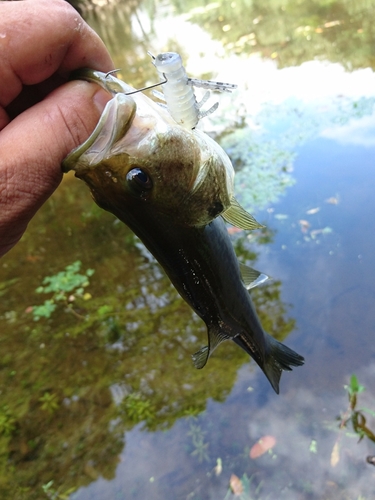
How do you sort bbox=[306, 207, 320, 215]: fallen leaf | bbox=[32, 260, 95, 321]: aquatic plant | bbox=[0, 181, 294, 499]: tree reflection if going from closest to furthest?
1. bbox=[0, 181, 294, 499]: tree reflection
2. bbox=[306, 207, 320, 215]: fallen leaf
3. bbox=[32, 260, 95, 321]: aquatic plant

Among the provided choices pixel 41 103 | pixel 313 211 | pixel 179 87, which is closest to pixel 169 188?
pixel 179 87

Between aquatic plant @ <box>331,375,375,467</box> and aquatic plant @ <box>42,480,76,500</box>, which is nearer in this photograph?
aquatic plant @ <box>331,375,375,467</box>

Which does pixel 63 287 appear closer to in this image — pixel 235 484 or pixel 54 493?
pixel 54 493

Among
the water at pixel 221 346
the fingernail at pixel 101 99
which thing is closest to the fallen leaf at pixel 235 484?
the water at pixel 221 346

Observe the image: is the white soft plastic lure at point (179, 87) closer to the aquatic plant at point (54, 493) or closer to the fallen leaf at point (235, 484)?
the fallen leaf at point (235, 484)

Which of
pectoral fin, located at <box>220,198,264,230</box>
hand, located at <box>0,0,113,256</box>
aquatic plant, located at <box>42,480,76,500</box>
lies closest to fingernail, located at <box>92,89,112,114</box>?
hand, located at <box>0,0,113,256</box>

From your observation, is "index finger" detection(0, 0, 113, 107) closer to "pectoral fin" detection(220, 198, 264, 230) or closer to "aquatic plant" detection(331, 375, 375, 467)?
"pectoral fin" detection(220, 198, 264, 230)

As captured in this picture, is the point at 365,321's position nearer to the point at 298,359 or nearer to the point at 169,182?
the point at 298,359
